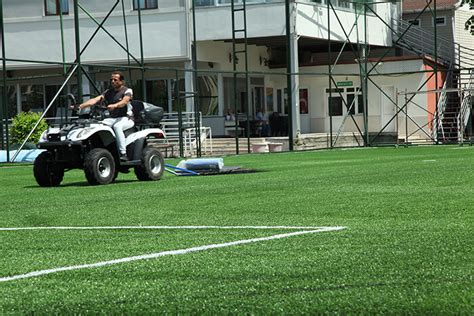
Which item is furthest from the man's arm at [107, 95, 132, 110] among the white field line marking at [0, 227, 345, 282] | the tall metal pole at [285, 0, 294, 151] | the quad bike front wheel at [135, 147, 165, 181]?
the tall metal pole at [285, 0, 294, 151]

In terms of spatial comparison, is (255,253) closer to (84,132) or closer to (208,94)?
(84,132)

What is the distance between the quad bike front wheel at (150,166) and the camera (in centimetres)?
1598

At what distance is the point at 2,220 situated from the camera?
9.77 meters

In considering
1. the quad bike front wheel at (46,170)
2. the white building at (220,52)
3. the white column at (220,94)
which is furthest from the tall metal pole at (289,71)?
the quad bike front wheel at (46,170)

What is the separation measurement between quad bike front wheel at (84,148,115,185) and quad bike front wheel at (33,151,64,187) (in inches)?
26.8

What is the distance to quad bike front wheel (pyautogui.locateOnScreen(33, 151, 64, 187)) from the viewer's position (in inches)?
608

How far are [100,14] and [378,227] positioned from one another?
108 ft

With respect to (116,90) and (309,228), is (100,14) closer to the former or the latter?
(116,90)

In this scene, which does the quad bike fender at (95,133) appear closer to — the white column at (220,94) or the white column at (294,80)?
the white column at (294,80)

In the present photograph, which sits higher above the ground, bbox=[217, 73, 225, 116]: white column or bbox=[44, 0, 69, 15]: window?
bbox=[44, 0, 69, 15]: window

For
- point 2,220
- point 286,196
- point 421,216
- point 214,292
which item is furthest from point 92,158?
point 214,292

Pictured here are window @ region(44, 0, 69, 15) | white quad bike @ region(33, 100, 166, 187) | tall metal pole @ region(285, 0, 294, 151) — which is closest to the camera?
white quad bike @ region(33, 100, 166, 187)

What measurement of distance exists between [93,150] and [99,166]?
29 centimetres

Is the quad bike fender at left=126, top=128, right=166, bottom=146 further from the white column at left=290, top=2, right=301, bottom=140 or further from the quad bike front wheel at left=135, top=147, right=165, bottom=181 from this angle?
the white column at left=290, top=2, right=301, bottom=140
